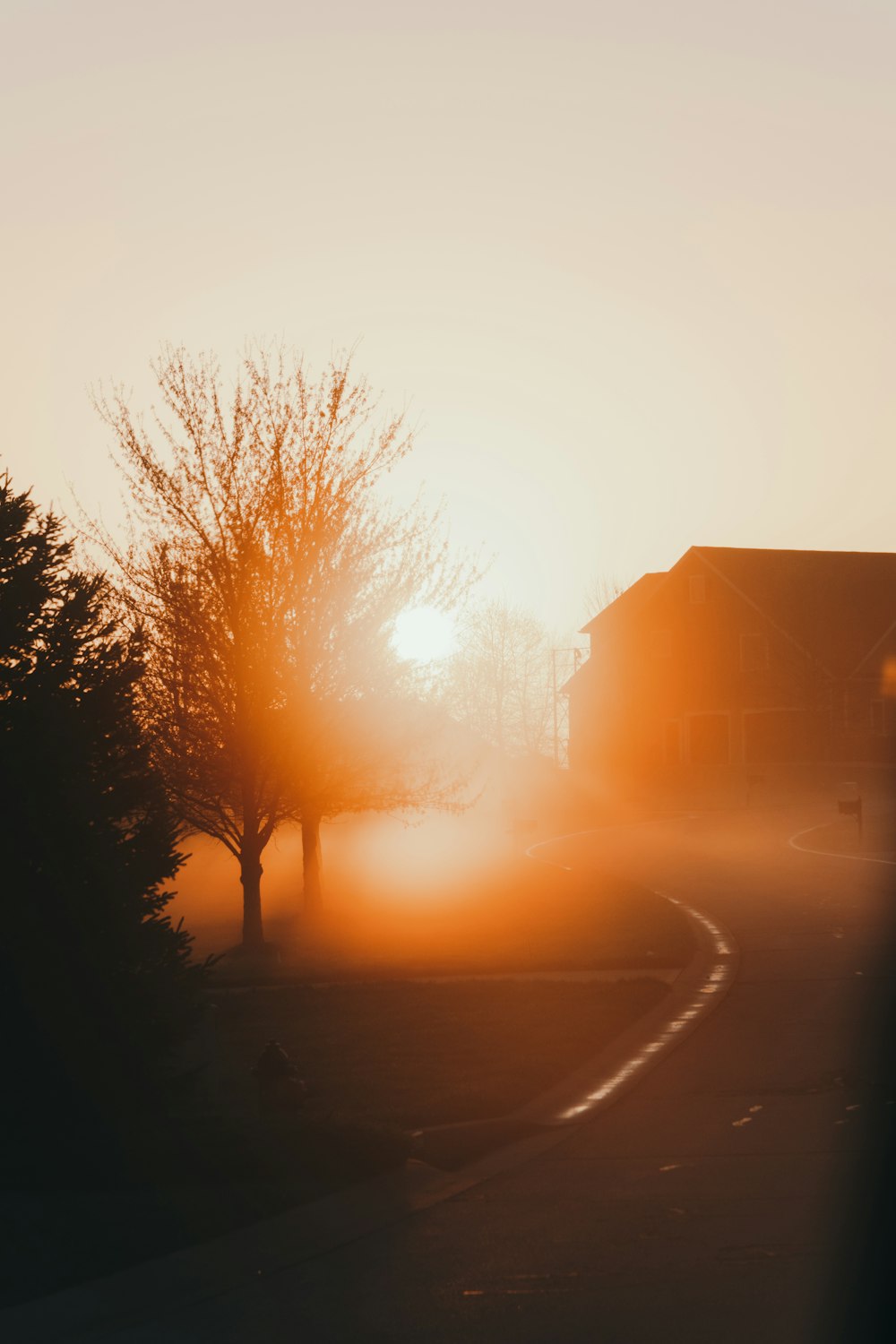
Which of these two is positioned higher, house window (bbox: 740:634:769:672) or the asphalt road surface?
house window (bbox: 740:634:769:672)

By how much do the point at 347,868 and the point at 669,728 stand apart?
28225 millimetres

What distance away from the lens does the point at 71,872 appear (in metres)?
8.38

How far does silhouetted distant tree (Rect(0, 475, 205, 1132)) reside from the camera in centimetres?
807

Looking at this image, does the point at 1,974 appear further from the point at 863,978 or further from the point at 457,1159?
the point at 863,978

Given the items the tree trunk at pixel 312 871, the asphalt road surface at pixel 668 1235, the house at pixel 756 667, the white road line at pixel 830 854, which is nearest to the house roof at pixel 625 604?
the house at pixel 756 667

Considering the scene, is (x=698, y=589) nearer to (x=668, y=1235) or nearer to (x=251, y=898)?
(x=251, y=898)

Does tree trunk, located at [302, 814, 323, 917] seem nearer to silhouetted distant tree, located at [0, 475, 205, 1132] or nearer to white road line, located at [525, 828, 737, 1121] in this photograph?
white road line, located at [525, 828, 737, 1121]

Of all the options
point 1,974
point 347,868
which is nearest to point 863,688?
point 347,868

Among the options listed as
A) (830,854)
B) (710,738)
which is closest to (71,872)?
(830,854)

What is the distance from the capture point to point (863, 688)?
5816 centimetres

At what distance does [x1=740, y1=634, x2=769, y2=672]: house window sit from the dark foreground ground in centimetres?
3728

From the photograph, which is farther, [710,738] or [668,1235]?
[710,738]

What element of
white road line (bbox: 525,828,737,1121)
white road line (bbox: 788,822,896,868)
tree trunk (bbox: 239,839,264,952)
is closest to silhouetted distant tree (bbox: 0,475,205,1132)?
white road line (bbox: 525,828,737,1121)

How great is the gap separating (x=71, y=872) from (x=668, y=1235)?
3821 mm
